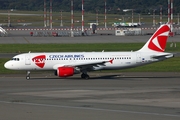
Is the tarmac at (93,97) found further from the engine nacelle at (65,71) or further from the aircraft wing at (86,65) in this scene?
the aircraft wing at (86,65)

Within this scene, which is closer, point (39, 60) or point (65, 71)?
point (65, 71)

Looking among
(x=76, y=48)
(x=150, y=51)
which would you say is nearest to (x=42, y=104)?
(x=150, y=51)

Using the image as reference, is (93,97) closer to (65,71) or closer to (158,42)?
(65,71)

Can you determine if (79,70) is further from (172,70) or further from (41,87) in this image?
(172,70)

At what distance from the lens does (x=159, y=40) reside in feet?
164

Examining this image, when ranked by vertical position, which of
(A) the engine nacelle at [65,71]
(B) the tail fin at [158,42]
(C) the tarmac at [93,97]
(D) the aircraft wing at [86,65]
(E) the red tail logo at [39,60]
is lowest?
(C) the tarmac at [93,97]

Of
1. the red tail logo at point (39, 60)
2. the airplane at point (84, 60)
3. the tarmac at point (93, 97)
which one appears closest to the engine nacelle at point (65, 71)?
the tarmac at point (93, 97)

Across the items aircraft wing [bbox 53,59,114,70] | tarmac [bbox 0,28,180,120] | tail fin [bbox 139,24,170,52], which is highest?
tail fin [bbox 139,24,170,52]

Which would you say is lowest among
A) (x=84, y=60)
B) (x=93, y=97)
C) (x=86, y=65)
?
(x=93, y=97)

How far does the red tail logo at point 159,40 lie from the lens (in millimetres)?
49594

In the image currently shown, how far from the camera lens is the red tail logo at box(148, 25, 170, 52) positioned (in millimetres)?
49594

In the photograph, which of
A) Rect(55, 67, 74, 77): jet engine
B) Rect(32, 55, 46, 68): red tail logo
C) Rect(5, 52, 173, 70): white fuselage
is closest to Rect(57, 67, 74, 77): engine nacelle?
Rect(55, 67, 74, 77): jet engine

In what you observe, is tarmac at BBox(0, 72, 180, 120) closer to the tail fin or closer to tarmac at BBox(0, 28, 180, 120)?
tarmac at BBox(0, 28, 180, 120)

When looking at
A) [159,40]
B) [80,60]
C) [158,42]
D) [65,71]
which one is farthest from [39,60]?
[159,40]
